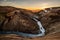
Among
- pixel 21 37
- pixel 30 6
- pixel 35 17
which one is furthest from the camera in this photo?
pixel 30 6

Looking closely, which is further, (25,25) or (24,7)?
(24,7)

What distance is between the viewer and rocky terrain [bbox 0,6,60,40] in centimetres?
219

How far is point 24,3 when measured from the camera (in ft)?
8.27

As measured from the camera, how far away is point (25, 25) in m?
2.26

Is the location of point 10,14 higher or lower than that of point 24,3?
lower

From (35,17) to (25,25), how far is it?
221 mm

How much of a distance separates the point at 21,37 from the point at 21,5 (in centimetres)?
61

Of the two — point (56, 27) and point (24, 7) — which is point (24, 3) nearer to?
point (24, 7)

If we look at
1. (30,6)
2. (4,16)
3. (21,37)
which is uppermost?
(30,6)

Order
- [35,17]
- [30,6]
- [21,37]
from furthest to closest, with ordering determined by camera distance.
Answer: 1. [30,6]
2. [35,17]
3. [21,37]

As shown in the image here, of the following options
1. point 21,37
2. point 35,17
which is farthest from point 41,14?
point 21,37

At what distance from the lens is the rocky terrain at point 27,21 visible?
219 cm

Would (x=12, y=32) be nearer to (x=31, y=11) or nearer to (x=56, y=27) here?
(x=31, y=11)

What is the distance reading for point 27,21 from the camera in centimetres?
229
